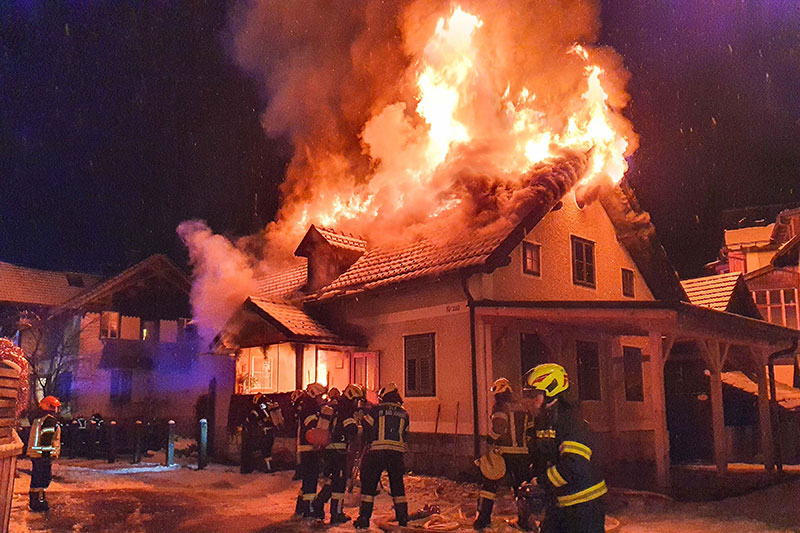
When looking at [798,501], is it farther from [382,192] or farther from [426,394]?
[382,192]

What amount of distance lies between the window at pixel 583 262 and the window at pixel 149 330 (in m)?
24.0

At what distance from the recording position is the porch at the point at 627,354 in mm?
12575

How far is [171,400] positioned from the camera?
1315 inches

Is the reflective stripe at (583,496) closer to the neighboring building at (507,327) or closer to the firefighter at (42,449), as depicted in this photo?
the neighboring building at (507,327)

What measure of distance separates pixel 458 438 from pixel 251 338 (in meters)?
6.54

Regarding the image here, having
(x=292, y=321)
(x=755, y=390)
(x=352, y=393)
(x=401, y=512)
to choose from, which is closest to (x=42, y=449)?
(x=352, y=393)

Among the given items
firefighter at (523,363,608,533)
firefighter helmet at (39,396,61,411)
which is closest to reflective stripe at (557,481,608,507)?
firefighter at (523,363,608,533)

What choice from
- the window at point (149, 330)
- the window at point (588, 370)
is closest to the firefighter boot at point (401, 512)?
the window at point (588, 370)

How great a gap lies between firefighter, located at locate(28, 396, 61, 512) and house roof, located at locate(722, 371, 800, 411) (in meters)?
18.3

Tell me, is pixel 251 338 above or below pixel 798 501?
above

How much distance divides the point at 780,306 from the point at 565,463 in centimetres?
2756

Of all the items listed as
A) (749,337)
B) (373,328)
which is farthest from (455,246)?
(749,337)

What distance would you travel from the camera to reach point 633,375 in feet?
61.9

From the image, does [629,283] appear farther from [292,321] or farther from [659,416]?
[292,321]
